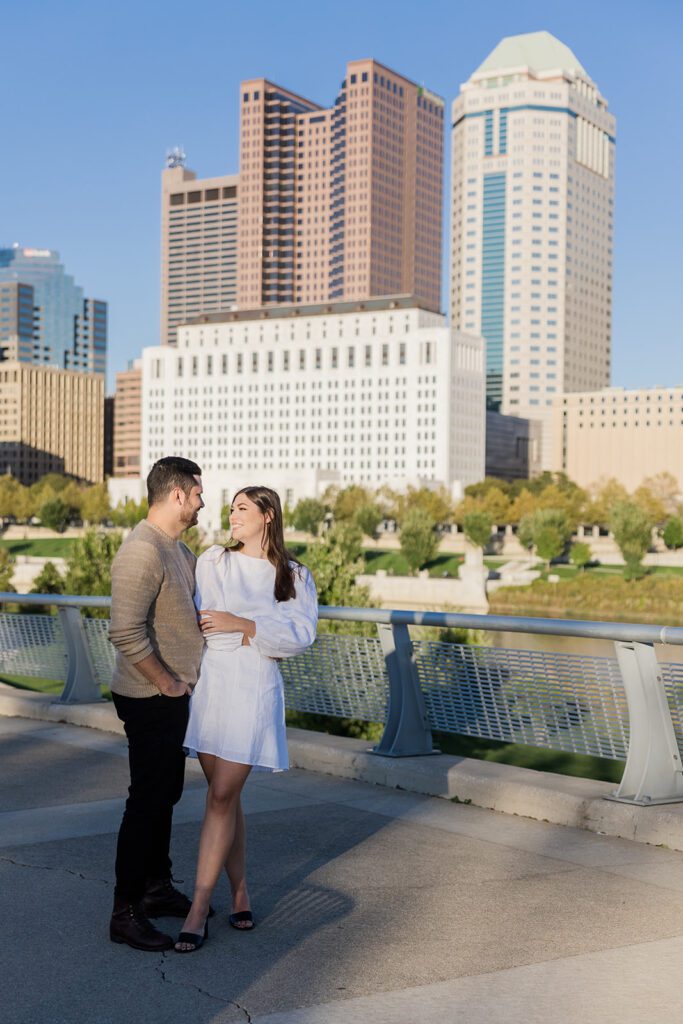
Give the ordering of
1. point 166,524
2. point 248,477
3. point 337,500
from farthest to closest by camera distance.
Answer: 1. point 248,477
2. point 337,500
3. point 166,524

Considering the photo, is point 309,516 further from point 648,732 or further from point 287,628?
point 287,628

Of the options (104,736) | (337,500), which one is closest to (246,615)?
(104,736)

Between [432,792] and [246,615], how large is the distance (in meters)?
3.41

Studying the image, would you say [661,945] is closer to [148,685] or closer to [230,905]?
[230,905]

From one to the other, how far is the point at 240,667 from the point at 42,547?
130 metres

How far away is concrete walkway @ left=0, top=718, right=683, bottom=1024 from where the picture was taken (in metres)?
4.21

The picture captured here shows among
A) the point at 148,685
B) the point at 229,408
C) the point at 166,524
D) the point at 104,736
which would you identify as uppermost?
the point at 229,408

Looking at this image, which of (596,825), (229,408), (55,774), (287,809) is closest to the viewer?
(596,825)

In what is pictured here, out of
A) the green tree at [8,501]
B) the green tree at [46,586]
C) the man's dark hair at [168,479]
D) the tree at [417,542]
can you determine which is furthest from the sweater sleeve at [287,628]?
the green tree at [8,501]

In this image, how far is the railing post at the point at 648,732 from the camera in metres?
6.96

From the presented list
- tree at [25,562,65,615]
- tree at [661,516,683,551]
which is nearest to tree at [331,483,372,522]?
tree at [661,516,683,551]

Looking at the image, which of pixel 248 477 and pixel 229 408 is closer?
pixel 248 477

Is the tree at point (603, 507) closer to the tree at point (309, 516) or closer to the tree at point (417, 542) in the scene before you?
the tree at point (309, 516)

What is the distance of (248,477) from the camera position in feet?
595
